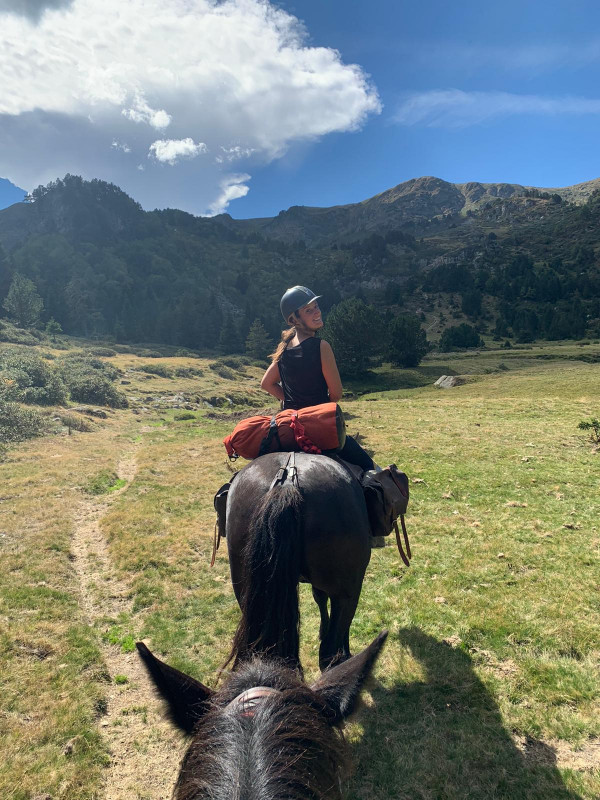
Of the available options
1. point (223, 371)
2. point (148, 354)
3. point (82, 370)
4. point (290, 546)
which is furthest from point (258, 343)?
point (290, 546)

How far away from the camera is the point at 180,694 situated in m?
2.02

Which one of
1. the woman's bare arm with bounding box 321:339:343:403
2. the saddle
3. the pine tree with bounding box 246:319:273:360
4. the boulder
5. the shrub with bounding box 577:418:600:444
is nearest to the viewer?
the saddle

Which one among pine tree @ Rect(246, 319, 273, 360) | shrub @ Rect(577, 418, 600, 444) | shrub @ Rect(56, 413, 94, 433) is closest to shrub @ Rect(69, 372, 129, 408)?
shrub @ Rect(56, 413, 94, 433)

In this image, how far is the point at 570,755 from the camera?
11.7 feet

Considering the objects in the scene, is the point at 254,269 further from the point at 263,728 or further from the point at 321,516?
the point at 263,728

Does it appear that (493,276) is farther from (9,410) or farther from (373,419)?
(9,410)

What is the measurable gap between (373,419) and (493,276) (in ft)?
374

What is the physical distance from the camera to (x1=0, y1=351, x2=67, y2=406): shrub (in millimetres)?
26781

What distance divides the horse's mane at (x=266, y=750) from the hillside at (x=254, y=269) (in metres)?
88.1

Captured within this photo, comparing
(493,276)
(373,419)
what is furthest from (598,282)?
(373,419)

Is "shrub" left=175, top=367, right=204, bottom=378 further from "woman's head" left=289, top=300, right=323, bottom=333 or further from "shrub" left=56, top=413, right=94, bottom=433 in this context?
"woman's head" left=289, top=300, right=323, bottom=333

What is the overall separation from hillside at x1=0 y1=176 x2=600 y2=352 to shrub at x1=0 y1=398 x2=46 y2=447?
3148 inches

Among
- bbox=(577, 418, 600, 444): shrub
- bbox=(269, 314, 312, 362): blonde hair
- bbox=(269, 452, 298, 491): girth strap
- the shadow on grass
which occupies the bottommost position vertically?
the shadow on grass

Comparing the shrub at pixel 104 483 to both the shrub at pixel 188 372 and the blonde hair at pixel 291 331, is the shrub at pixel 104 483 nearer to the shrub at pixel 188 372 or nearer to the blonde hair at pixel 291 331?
the blonde hair at pixel 291 331
